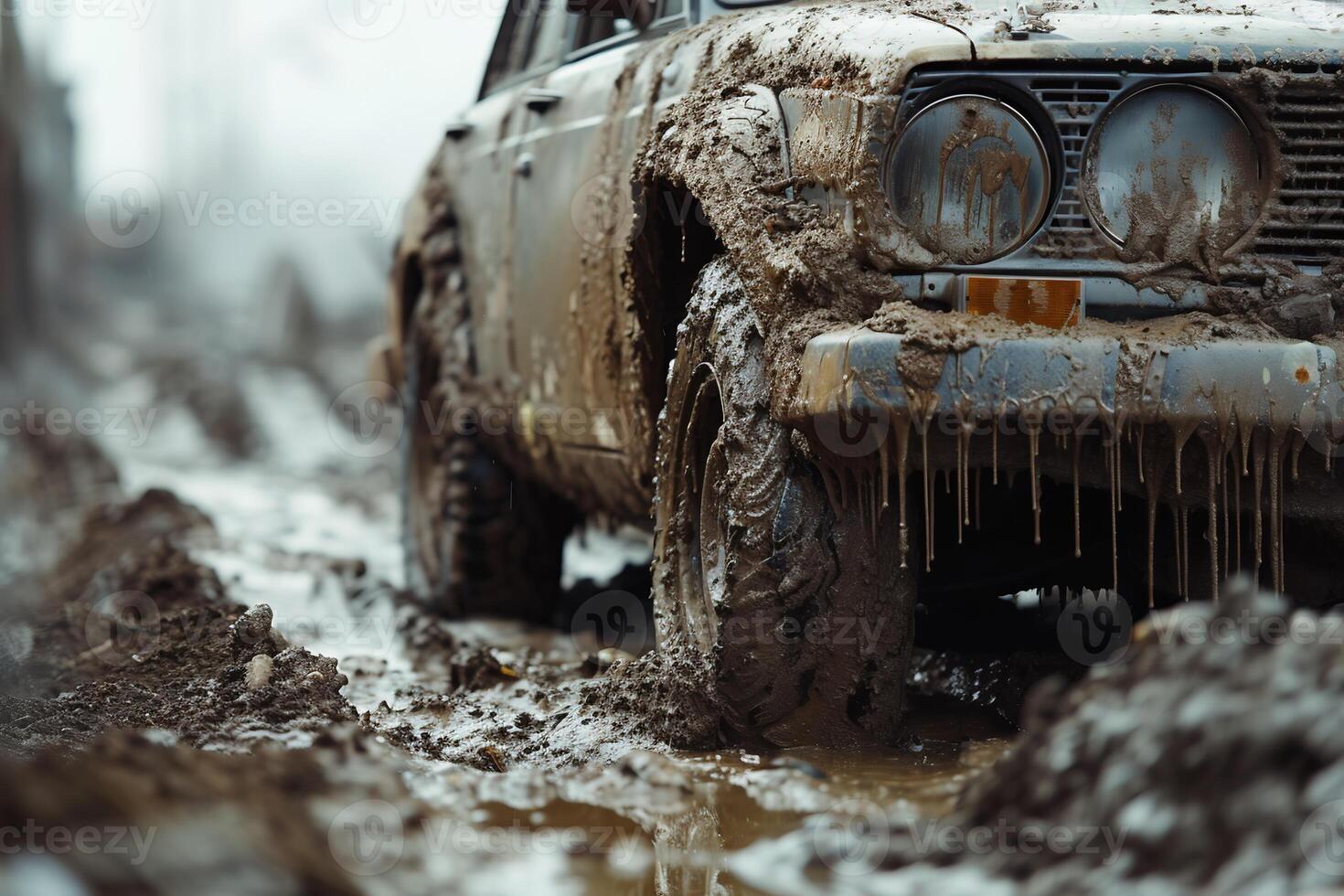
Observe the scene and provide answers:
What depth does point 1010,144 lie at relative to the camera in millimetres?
3027

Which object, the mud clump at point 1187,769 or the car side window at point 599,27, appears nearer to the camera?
the mud clump at point 1187,769

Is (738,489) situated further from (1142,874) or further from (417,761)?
(1142,874)

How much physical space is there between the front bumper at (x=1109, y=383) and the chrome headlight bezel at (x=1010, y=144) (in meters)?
0.23

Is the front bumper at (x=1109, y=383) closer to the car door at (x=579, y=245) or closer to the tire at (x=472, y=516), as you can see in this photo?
the car door at (x=579, y=245)

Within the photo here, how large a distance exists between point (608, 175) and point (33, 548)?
4964mm

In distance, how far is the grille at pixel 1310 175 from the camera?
3.03 meters

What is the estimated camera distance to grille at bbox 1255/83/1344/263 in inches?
119

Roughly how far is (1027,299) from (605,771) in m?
1.16

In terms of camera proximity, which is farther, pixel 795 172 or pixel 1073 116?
pixel 795 172

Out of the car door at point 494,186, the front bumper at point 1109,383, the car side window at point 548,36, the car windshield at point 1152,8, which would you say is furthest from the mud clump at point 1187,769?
the car side window at point 548,36

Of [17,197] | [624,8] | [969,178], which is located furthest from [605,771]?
[17,197]

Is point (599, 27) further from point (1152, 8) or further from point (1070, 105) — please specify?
point (1070, 105)

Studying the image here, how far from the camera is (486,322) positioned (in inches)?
218

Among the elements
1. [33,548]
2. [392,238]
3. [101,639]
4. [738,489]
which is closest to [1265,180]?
[738,489]
